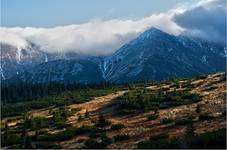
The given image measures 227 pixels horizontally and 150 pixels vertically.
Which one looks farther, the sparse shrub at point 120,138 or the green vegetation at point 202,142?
the sparse shrub at point 120,138

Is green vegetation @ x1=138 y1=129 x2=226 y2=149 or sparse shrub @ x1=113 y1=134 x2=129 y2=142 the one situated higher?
green vegetation @ x1=138 y1=129 x2=226 y2=149

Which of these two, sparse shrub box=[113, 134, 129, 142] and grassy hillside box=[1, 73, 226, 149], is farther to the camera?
sparse shrub box=[113, 134, 129, 142]

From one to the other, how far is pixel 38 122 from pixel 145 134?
21327mm

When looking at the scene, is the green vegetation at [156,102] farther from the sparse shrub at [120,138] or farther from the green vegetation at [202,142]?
the green vegetation at [202,142]

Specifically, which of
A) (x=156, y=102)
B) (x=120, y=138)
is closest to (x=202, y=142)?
(x=120, y=138)

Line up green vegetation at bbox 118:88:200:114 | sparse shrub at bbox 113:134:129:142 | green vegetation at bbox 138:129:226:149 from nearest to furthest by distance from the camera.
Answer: green vegetation at bbox 138:129:226:149 < sparse shrub at bbox 113:134:129:142 < green vegetation at bbox 118:88:200:114

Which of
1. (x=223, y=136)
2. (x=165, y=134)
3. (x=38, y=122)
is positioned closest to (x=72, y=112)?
(x=38, y=122)

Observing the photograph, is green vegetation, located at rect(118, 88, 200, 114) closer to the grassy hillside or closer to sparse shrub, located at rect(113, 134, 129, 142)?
the grassy hillside

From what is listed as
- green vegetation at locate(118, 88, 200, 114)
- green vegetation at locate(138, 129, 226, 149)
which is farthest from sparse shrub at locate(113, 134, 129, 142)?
green vegetation at locate(118, 88, 200, 114)

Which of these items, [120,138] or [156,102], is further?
[156,102]

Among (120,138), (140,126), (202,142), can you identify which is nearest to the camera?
(202,142)

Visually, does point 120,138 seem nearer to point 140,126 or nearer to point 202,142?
point 140,126

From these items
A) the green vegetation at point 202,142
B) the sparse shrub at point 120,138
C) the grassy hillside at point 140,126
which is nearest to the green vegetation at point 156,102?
the grassy hillside at point 140,126

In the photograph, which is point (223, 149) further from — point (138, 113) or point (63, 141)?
point (138, 113)
